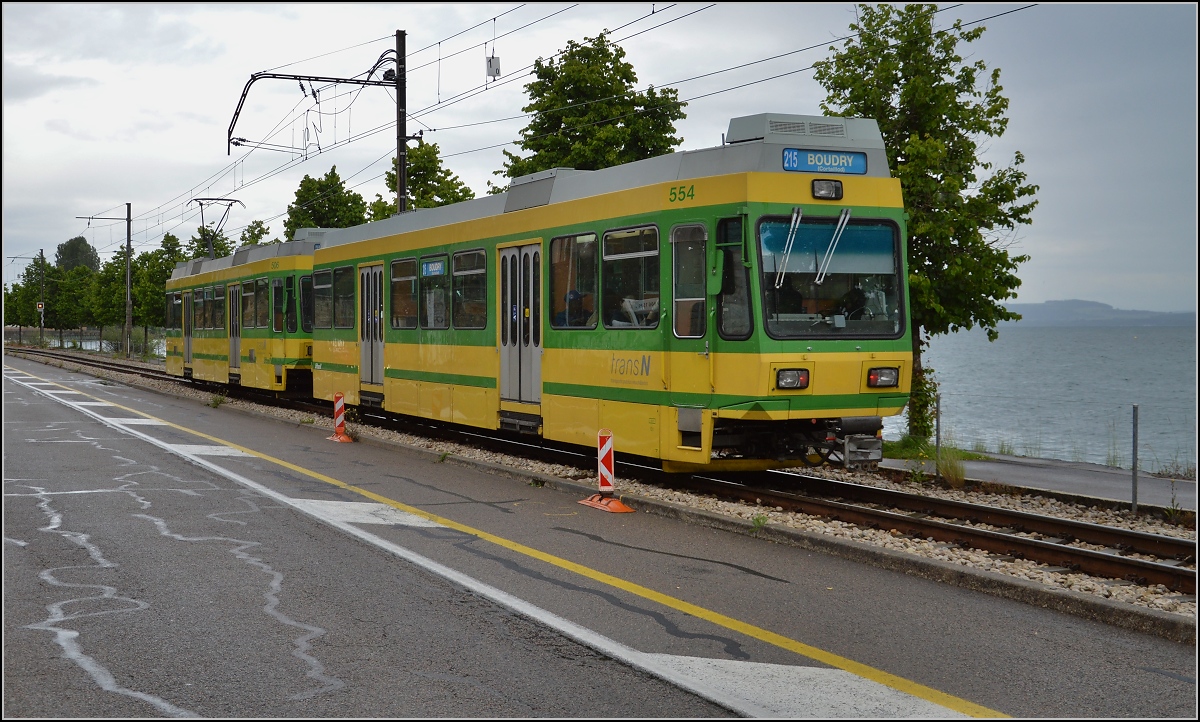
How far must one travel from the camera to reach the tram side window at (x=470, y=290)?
16.2 m

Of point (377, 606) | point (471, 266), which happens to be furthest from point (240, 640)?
point (471, 266)

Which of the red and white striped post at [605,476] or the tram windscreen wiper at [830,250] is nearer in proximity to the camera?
the tram windscreen wiper at [830,250]

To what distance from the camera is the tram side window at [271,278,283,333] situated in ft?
87.5

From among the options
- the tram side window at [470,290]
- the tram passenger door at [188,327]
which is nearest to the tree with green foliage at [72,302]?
the tram passenger door at [188,327]

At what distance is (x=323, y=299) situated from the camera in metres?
22.9

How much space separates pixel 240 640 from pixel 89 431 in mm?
15230

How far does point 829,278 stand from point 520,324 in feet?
16.8

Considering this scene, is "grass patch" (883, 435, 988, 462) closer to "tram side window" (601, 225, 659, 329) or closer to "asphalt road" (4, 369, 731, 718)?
"tram side window" (601, 225, 659, 329)

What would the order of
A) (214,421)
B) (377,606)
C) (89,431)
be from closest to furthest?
1. (377,606)
2. (89,431)
3. (214,421)

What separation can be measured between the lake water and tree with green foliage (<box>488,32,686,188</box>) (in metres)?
10.7

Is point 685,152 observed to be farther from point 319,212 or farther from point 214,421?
point 319,212

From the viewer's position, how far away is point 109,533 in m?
9.88

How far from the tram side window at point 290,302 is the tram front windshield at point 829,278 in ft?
57.4

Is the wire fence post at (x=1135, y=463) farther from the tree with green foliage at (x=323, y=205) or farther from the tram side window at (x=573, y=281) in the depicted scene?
the tree with green foliage at (x=323, y=205)
